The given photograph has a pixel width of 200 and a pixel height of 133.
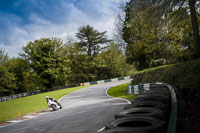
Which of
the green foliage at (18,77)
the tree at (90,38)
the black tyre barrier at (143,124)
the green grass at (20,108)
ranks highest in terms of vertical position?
the tree at (90,38)

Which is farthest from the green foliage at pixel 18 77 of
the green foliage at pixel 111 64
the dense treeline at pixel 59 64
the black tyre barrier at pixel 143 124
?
the black tyre barrier at pixel 143 124

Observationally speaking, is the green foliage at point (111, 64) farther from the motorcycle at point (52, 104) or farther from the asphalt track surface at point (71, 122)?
the asphalt track surface at point (71, 122)

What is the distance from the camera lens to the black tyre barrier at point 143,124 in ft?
6.71

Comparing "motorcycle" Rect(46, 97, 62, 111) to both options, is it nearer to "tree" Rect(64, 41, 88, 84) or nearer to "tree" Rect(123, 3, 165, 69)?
"tree" Rect(123, 3, 165, 69)

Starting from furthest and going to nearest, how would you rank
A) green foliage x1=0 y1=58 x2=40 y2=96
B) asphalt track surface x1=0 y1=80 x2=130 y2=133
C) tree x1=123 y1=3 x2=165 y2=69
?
1. green foliage x1=0 y1=58 x2=40 y2=96
2. tree x1=123 y1=3 x2=165 y2=69
3. asphalt track surface x1=0 y1=80 x2=130 y2=133

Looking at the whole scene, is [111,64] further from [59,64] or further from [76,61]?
[59,64]

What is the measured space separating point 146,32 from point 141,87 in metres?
5.67

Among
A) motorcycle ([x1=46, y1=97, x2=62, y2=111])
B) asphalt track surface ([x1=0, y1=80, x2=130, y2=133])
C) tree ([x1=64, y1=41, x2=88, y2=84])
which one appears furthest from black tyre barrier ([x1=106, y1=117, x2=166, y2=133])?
tree ([x1=64, y1=41, x2=88, y2=84])

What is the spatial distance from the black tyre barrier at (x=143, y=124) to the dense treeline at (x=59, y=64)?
35217 mm

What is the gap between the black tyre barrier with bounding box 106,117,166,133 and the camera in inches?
80.6

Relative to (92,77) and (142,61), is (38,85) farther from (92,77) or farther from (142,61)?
(142,61)

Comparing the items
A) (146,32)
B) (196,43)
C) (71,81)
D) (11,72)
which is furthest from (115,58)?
(196,43)

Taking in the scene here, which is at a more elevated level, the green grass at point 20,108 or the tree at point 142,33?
the tree at point 142,33

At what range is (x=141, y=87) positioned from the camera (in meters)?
14.8
